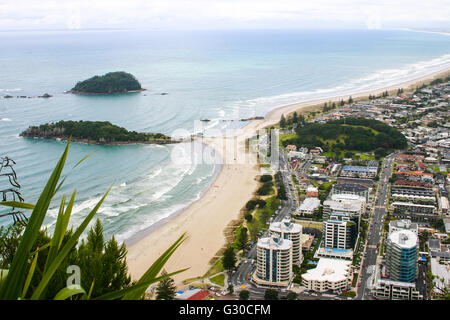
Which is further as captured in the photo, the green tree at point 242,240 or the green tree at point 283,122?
the green tree at point 283,122

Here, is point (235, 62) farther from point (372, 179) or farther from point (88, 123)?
point (372, 179)

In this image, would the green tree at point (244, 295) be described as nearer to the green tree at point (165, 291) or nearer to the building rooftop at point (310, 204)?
the green tree at point (165, 291)

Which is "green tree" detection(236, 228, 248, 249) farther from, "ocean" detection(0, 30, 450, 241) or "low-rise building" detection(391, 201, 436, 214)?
"low-rise building" detection(391, 201, 436, 214)

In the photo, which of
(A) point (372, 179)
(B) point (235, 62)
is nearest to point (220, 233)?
(A) point (372, 179)

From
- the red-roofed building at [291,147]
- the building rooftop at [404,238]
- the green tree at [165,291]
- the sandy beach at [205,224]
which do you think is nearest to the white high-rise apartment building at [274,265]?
the sandy beach at [205,224]

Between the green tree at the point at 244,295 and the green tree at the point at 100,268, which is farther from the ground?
the green tree at the point at 100,268

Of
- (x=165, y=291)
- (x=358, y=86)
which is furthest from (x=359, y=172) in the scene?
(x=358, y=86)
